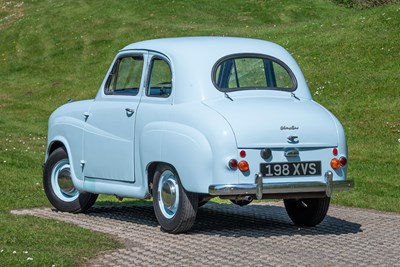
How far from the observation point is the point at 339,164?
36.5 feet

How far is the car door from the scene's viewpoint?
471 inches

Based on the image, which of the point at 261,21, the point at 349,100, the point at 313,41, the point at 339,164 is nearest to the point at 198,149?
the point at 339,164

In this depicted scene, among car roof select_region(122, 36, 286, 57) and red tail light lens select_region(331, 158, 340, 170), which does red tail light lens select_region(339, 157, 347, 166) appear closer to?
red tail light lens select_region(331, 158, 340, 170)

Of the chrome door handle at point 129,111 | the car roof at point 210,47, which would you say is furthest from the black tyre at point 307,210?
the chrome door handle at point 129,111

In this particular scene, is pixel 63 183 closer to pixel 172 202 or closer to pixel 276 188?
pixel 172 202

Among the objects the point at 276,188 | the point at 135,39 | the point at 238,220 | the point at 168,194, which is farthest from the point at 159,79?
the point at 135,39

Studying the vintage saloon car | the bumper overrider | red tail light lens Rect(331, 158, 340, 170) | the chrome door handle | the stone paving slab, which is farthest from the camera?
the chrome door handle

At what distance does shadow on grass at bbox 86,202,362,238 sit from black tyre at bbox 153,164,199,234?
0.87 feet

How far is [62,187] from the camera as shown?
1320 cm

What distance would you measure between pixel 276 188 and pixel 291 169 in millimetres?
324

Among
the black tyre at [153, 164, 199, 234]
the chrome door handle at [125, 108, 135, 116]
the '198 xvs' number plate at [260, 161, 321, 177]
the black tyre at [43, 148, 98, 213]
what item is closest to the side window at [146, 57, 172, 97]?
the chrome door handle at [125, 108, 135, 116]

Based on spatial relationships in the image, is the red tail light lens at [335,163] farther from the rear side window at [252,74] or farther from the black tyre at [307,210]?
the rear side window at [252,74]

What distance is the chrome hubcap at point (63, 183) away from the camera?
1314cm

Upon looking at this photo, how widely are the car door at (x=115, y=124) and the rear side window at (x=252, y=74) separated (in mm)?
987
